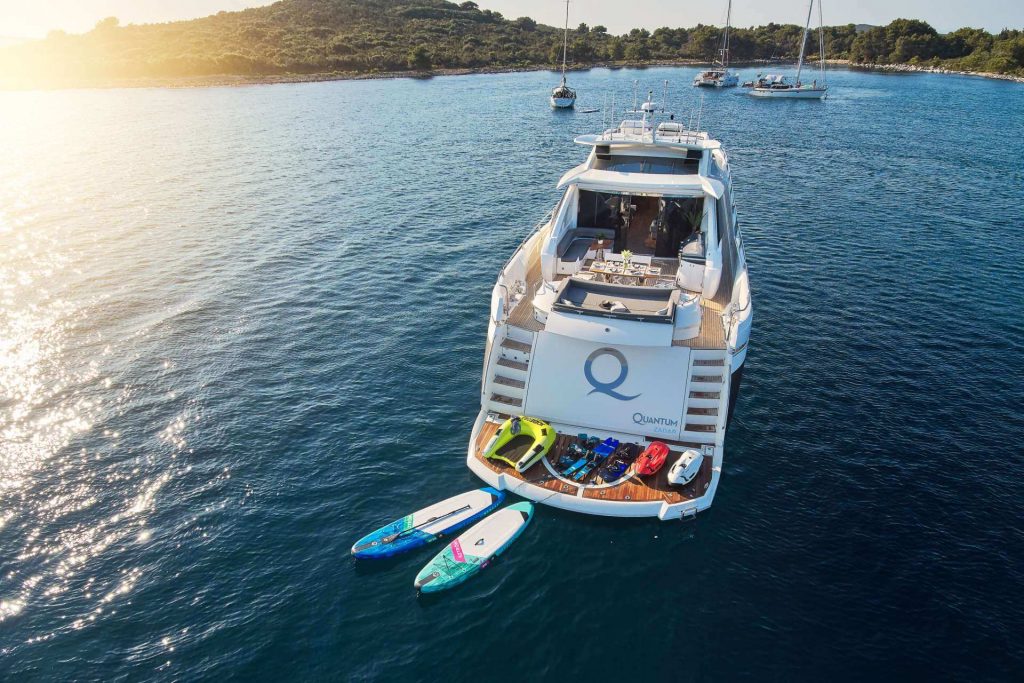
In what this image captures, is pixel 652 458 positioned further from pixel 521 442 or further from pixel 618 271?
pixel 618 271

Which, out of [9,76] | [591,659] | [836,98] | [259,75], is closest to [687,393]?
[591,659]

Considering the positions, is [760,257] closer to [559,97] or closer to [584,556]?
[584,556]

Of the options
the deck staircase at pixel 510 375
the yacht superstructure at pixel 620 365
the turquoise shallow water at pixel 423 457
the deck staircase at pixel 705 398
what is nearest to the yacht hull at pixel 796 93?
the turquoise shallow water at pixel 423 457

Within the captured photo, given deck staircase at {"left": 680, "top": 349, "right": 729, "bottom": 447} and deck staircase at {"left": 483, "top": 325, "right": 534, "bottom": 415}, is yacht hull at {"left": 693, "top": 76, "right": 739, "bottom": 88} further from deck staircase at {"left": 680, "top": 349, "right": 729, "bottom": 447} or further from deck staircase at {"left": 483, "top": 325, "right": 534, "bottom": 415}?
deck staircase at {"left": 483, "top": 325, "right": 534, "bottom": 415}

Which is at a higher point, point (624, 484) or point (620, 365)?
point (620, 365)

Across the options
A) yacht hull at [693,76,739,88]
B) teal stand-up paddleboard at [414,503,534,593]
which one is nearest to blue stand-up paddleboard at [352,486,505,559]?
teal stand-up paddleboard at [414,503,534,593]

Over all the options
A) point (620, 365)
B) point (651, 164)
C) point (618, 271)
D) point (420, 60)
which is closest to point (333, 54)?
point (420, 60)
